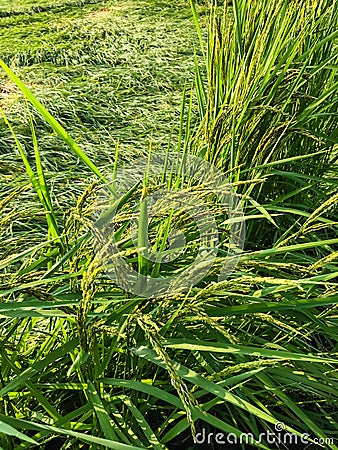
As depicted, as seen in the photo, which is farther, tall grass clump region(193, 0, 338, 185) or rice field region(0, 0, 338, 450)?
tall grass clump region(193, 0, 338, 185)

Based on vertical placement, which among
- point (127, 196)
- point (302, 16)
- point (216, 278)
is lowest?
point (216, 278)

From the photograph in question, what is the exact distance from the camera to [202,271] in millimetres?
1072

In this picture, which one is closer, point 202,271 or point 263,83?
point 202,271

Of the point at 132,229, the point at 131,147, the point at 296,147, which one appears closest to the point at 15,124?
the point at 131,147

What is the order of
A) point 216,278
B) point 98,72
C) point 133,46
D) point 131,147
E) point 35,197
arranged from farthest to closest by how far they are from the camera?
point 133,46 → point 98,72 → point 131,147 → point 35,197 → point 216,278

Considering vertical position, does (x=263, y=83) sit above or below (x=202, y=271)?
above

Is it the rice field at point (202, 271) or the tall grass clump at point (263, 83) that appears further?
the tall grass clump at point (263, 83)

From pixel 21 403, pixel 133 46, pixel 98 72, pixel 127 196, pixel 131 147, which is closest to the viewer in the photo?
pixel 127 196

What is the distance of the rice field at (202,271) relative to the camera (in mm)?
1021

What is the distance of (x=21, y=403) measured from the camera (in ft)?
3.86

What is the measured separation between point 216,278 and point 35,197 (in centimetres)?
134

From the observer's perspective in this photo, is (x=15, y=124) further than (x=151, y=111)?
No

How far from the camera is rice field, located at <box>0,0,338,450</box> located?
1021mm

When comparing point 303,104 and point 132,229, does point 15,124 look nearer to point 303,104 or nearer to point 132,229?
point 303,104
